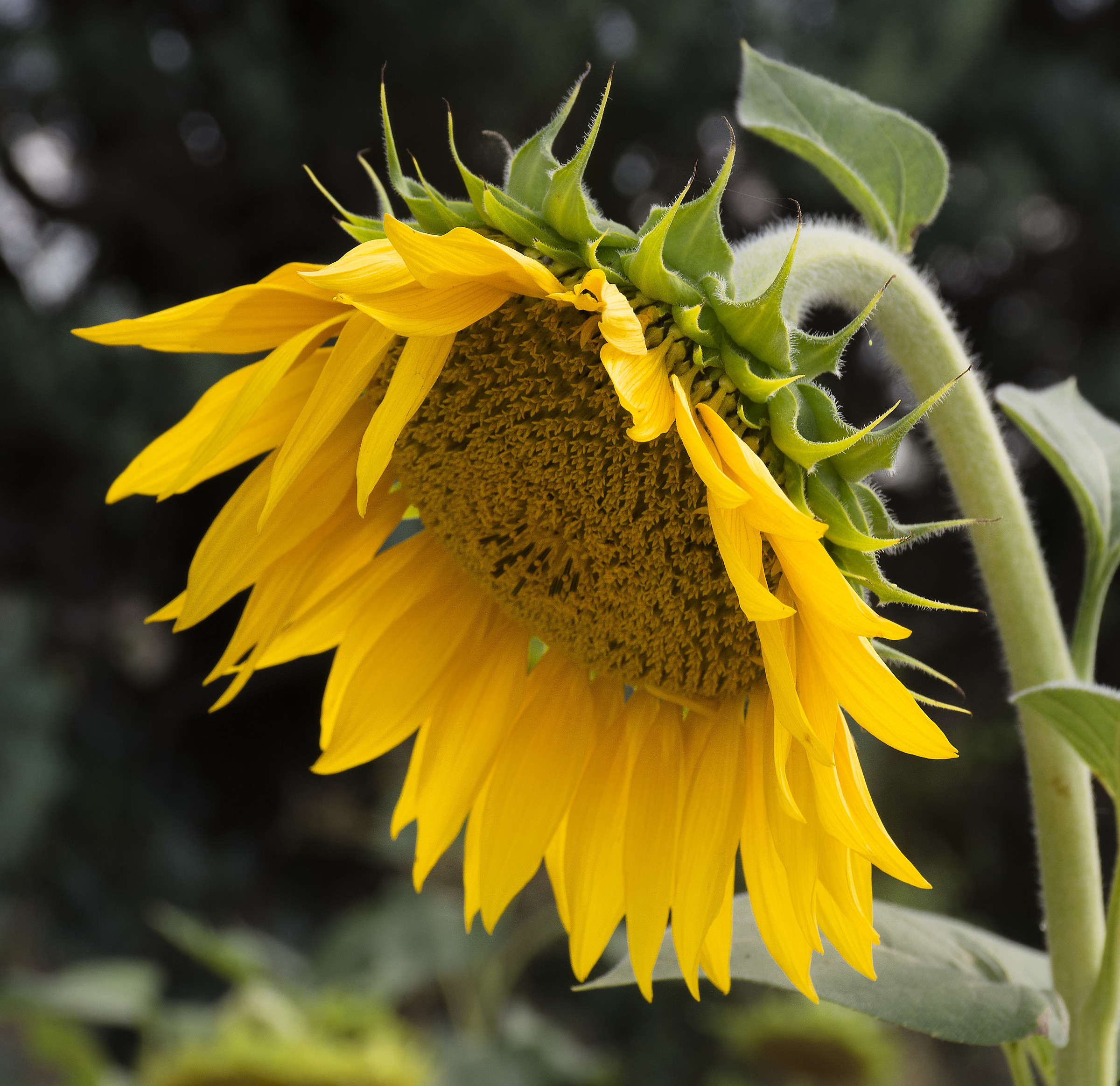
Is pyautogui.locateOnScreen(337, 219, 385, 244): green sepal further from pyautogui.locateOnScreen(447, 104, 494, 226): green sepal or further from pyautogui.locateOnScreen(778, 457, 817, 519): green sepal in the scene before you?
pyautogui.locateOnScreen(778, 457, 817, 519): green sepal

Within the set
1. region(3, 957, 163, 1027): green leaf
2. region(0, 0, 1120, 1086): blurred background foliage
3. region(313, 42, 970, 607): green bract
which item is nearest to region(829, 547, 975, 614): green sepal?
region(313, 42, 970, 607): green bract

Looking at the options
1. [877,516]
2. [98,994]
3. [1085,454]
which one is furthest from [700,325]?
[98,994]

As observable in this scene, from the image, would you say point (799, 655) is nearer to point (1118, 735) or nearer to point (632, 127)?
point (1118, 735)

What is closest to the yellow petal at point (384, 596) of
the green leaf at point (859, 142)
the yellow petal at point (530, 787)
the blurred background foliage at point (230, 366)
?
the yellow petal at point (530, 787)

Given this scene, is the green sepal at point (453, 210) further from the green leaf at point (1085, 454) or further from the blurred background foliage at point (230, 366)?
the blurred background foliage at point (230, 366)

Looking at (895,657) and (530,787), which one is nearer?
(895,657)

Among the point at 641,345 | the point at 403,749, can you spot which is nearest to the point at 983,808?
the point at 403,749

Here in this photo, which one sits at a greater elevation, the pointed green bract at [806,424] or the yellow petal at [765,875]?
the pointed green bract at [806,424]

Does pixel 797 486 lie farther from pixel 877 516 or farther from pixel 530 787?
pixel 530 787
